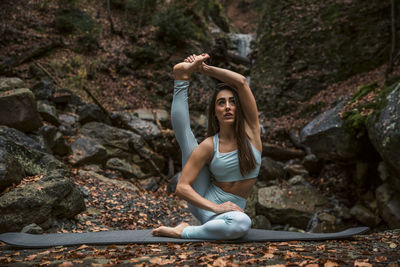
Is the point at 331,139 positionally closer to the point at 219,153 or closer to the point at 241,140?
the point at 241,140

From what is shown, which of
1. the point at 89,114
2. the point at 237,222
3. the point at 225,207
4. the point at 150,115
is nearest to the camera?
the point at 237,222

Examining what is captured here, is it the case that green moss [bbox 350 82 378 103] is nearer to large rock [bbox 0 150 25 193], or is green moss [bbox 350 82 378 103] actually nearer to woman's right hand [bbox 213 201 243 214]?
woman's right hand [bbox 213 201 243 214]

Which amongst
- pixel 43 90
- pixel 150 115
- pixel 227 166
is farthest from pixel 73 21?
pixel 227 166

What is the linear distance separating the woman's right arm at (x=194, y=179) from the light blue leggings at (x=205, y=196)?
11cm

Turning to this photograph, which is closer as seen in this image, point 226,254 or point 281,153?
point 226,254

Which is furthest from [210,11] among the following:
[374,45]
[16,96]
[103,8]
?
[16,96]

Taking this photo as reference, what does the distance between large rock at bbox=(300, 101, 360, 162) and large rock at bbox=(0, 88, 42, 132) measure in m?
8.18

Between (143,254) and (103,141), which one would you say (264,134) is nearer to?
(103,141)

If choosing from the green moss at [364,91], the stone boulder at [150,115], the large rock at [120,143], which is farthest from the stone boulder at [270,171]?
the stone boulder at [150,115]

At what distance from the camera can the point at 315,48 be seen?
631 inches

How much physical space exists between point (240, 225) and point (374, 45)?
14879 millimetres

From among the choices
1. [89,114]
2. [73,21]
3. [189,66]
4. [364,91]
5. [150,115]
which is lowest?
[189,66]

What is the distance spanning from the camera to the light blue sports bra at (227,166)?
3.48 metres

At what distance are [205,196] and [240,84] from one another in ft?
4.63
